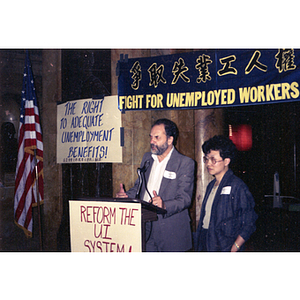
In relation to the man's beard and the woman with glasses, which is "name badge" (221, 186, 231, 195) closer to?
the woman with glasses

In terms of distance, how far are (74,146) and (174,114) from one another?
1947 millimetres

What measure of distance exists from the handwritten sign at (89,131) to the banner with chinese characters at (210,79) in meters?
0.31

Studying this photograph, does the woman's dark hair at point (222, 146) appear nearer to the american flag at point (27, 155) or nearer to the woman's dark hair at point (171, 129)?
the woman's dark hair at point (171, 129)

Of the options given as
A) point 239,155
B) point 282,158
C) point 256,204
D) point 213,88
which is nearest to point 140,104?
point 213,88

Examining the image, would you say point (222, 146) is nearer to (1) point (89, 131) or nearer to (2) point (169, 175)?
(2) point (169, 175)

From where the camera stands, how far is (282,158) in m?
5.69

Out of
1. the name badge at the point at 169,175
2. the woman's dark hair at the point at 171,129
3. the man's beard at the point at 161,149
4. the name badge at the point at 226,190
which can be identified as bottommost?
the name badge at the point at 226,190

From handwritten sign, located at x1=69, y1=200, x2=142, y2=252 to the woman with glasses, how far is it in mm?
1489

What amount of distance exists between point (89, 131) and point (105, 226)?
2124mm

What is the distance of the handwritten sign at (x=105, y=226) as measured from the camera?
3.70 m

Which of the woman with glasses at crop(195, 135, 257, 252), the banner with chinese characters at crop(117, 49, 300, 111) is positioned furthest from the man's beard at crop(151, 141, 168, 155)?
the woman with glasses at crop(195, 135, 257, 252)

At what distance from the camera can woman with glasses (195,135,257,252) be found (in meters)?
4.56

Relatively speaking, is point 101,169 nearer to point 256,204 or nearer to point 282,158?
point 256,204

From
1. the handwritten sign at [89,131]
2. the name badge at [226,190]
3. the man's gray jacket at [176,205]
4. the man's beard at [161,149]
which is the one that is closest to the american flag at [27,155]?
the handwritten sign at [89,131]
